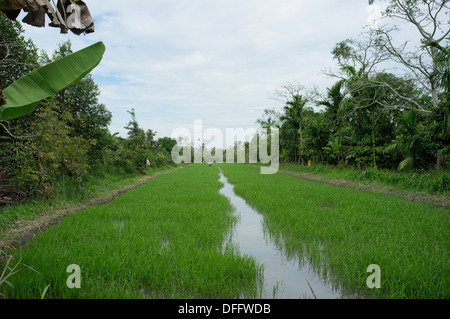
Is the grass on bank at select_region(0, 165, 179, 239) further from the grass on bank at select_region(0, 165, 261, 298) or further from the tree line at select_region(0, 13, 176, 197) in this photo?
the grass on bank at select_region(0, 165, 261, 298)

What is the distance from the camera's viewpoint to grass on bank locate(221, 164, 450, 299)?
2129 mm

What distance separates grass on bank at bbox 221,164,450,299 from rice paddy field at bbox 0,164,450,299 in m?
0.01

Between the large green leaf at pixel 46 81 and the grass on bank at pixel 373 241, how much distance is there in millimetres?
3372

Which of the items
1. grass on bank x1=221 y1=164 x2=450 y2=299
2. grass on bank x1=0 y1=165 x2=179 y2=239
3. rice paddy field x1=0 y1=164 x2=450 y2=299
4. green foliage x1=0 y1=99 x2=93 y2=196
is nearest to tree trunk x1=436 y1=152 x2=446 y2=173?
grass on bank x1=221 y1=164 x2=450 y2=299

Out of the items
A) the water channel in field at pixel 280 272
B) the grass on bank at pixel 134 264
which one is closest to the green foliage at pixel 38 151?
the grass on bank at pixel 134 264

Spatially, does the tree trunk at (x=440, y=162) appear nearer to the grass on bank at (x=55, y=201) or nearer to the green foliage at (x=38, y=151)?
the grass on bank at (x=55, y=201)

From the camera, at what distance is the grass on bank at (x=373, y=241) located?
2.13 meters

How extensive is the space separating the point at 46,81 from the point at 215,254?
2.63 meters

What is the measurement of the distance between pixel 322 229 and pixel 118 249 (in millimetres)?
3096

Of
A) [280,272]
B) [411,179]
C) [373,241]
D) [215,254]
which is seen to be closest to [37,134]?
[215,254]

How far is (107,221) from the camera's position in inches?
168

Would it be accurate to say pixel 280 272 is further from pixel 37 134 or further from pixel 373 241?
pixel 37 134
